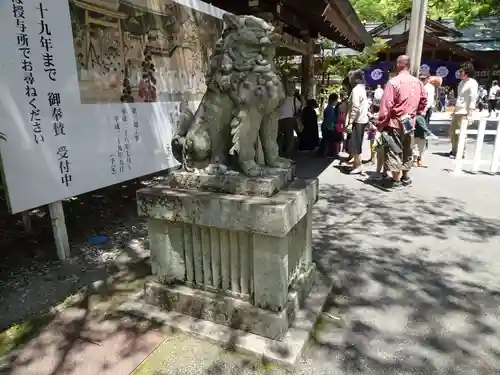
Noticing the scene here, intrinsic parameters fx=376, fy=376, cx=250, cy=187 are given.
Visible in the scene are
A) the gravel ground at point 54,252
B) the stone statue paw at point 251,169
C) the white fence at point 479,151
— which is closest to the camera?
the stone statue paw at point 251,169

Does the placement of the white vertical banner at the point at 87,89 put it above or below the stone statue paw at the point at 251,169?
above

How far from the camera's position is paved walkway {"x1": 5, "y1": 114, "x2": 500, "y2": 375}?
216 centimetres

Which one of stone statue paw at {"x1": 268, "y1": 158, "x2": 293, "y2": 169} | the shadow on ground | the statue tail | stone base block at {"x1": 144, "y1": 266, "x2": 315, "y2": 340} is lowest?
the shadow on ground

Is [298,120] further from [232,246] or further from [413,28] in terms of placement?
[232,246]

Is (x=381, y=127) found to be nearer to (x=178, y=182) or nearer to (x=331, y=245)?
(x=331, y=245)

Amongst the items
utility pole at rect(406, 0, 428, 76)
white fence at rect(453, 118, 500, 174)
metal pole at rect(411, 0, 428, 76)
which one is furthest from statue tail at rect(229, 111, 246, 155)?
metal pole at rect(411, 0, 428, 76)

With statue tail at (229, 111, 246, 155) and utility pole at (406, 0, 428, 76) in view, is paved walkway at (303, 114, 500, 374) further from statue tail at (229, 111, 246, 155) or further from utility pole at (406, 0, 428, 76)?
utility pole at (406, 0, 428, 76)

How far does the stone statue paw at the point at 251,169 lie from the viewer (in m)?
2.38

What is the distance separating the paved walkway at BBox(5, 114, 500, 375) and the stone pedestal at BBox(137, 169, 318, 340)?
26cm

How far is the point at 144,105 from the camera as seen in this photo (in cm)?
412

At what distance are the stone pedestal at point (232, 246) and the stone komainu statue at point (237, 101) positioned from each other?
0.17 meters

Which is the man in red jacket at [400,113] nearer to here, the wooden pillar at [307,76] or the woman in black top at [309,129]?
the woman in black top at [309,129]

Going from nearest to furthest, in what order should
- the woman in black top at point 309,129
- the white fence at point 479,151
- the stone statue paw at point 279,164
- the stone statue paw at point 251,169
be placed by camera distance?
the stone statue paw at point 251,169, the stone statue paw at point 279,164, the white fence at point 479,151, the woman in black top at point 309,129

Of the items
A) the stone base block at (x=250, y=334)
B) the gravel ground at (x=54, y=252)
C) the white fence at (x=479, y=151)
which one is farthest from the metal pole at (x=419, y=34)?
the stone base block at (x=250, y=334)
